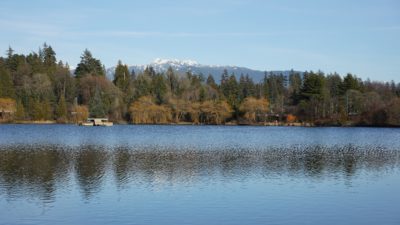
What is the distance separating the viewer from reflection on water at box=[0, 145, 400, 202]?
2577 centimetres

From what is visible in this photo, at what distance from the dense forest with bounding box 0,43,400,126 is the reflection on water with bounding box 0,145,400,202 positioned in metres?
67.1

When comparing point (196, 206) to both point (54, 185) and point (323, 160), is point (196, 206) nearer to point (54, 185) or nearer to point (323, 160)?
point (54, 185)

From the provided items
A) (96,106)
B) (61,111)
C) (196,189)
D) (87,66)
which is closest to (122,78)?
(87,66)

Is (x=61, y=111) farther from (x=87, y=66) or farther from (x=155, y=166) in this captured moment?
(x=155, y=166)

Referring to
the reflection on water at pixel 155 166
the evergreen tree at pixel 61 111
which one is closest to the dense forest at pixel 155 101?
the evergreen tree at pixel 61 111

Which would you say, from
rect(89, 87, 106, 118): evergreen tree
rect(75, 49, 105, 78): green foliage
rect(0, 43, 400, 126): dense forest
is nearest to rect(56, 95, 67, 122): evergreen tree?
rect(0, 43, 400, 126): dense forest

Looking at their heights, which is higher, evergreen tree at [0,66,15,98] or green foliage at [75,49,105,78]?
green foliage at [75,49,105,78]

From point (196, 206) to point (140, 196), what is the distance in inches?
127

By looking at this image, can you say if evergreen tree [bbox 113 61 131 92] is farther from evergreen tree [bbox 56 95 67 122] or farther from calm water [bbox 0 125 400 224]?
calm water [bbox 0 125 400 224]

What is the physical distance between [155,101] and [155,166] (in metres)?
89.8

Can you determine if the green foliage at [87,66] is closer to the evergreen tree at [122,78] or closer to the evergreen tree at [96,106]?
the evergreen tree at [122,78]

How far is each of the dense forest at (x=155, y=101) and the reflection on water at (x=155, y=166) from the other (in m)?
67.1

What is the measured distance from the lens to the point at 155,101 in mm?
121875

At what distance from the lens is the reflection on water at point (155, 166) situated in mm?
25766
